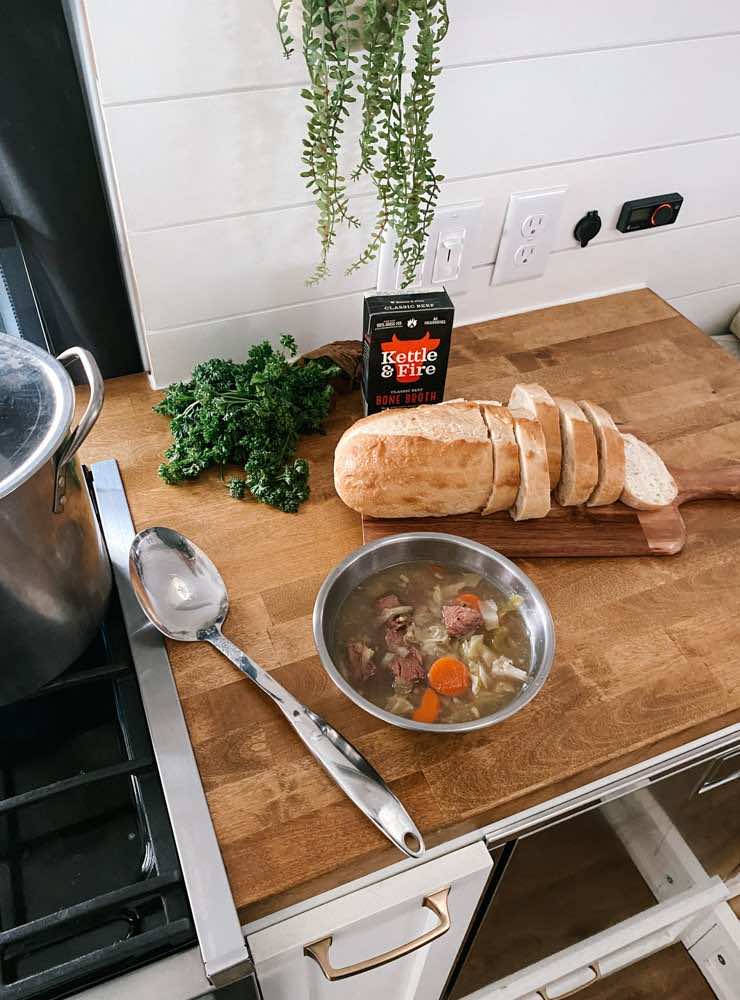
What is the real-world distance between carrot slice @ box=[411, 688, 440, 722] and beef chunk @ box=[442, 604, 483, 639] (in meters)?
0.07

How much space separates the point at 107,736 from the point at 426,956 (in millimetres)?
475

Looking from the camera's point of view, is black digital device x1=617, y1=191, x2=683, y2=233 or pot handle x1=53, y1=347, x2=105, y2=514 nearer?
pot handle x1=53, y1=347, x2=105, y2=514

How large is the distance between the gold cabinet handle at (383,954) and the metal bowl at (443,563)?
0.18 meters

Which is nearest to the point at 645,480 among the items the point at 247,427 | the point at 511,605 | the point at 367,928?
the point at 511,605

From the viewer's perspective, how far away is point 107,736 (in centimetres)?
81

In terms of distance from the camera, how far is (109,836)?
73cm

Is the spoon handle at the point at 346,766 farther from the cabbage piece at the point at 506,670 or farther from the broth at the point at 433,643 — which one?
the cabbage piece at the point at 506,670

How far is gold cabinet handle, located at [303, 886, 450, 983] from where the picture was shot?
731 millimetres

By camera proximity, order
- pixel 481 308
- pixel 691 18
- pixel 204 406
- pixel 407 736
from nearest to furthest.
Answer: pixel 407 736
pixel 204 406
pixel 691 18
pixel 481 308

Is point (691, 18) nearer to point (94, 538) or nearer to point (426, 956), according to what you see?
point (94, 538)

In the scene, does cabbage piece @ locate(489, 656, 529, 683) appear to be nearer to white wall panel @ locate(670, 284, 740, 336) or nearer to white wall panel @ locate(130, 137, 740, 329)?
white wall panel @ locate(130, 137, 740, 329)

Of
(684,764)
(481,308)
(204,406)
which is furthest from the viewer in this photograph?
(481,308)

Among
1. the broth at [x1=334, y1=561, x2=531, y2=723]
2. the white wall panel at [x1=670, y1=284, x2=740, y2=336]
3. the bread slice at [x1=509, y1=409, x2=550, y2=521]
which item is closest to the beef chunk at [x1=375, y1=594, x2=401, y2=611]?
the broth at [x1=334, y1=561, x2=531, y2=723]

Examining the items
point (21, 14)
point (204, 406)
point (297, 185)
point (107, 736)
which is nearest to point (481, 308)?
point (297, 185)
